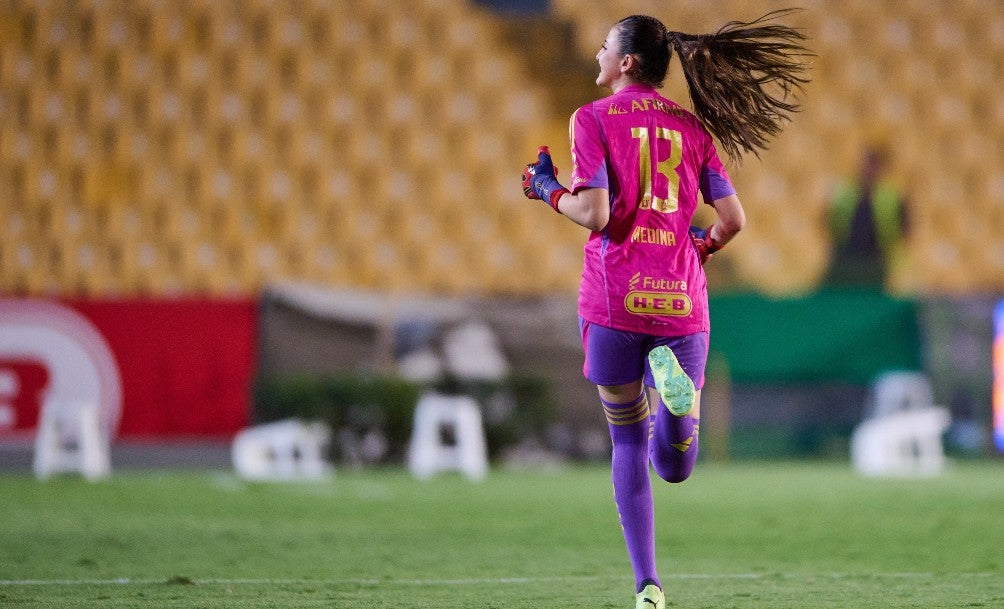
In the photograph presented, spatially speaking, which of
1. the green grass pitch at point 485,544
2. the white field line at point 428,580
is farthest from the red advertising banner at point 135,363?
the white field line at point 428,580

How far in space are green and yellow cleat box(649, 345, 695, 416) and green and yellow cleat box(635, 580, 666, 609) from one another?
1.50 feet

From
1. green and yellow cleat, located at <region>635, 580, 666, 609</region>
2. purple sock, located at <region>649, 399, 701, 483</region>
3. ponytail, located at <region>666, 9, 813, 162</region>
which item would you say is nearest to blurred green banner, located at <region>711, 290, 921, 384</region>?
ponytail, located at <region>666, 9, 813, 162</region>

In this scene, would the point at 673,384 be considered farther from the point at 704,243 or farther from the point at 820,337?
the point at 820,337

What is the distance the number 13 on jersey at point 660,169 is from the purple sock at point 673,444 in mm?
519

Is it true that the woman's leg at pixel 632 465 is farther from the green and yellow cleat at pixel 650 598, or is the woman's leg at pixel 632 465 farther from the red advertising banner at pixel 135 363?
the red advertising banner at pixel 135 363

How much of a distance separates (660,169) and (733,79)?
1.39 ft

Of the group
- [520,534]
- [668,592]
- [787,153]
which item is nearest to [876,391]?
[787,153]

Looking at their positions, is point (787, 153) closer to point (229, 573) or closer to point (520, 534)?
point (520, 534)

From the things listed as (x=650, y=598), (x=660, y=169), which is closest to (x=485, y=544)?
(x=650, y=598)

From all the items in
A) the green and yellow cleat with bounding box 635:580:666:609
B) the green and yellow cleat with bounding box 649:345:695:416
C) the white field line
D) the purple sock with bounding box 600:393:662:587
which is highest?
the green and yellow cleat with bounding box 649:345:695:416

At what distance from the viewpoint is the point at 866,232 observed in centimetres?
1368

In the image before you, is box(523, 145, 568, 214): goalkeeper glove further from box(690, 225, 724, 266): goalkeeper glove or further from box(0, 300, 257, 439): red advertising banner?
box(0, 300, 257, 439): red advertising banner

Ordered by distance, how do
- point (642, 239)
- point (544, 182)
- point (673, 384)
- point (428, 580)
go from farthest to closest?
point (428, 580) → point (544, 182) → point (642, 239) → point (673, 384)

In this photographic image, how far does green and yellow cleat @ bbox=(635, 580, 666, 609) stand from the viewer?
133 inches
